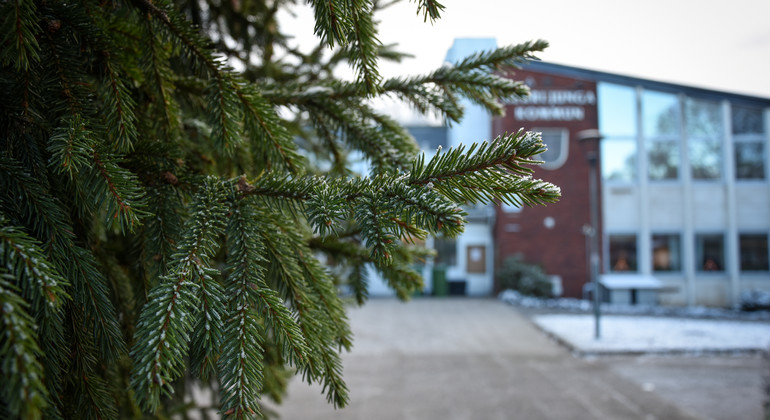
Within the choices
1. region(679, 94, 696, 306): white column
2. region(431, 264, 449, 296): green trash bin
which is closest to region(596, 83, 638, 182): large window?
region(679, 94, 696, 306): white column

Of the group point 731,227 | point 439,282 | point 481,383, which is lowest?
point 481,383

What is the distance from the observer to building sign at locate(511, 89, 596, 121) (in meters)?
13.6

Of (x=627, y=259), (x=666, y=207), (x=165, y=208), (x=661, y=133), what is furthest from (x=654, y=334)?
(x=165, y=208)

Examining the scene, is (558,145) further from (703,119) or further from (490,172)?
(490,172)

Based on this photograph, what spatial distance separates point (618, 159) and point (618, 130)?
116 cm

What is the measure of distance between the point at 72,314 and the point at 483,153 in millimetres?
758

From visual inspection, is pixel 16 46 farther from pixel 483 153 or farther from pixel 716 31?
pixel 716 31

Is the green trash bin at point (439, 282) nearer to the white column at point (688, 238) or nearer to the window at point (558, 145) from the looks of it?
the window at point (558, 145)

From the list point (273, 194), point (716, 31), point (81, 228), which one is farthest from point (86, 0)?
point (716, 31)

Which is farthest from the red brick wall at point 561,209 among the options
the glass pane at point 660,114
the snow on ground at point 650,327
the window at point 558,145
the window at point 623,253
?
the glass pane at point 660,114

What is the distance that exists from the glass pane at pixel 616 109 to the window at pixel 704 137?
225cm

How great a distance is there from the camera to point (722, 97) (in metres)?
14.2

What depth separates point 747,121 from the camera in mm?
15664

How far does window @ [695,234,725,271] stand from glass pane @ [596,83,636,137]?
532cm
